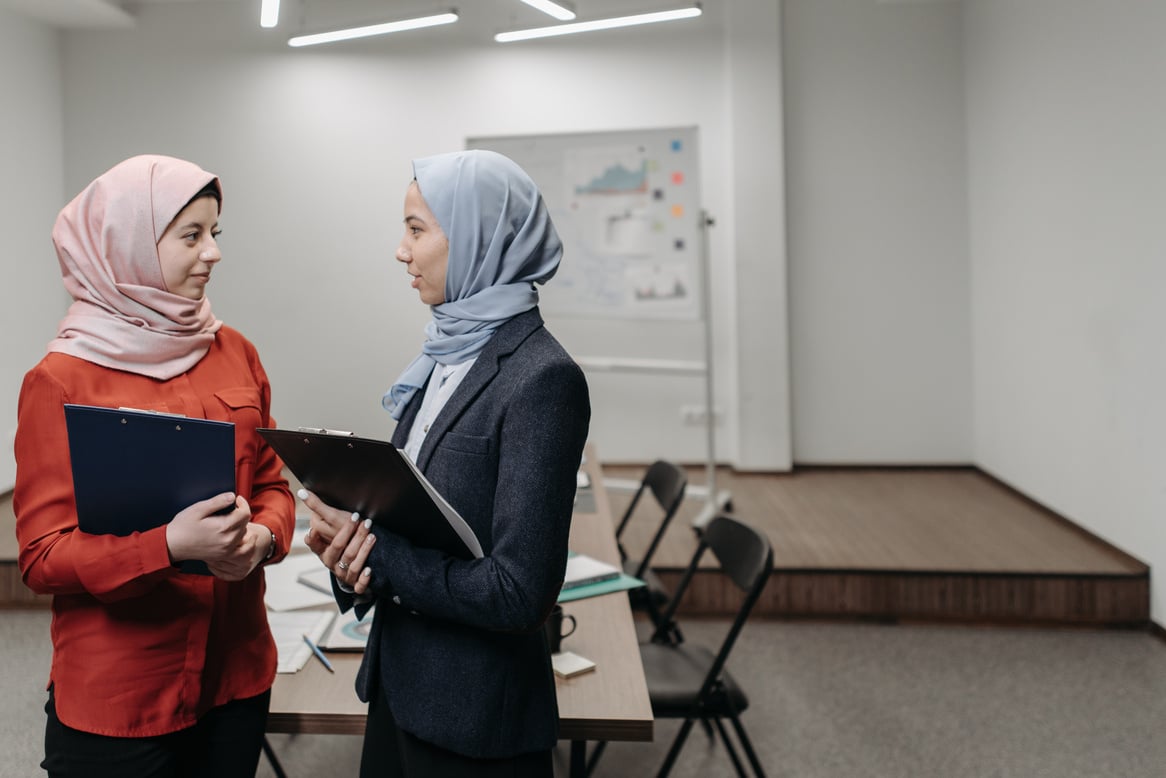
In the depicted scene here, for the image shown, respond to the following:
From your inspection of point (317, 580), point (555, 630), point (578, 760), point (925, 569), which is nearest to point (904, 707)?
point (925, 569)

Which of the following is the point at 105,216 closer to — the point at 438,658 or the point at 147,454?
the point at 147,454

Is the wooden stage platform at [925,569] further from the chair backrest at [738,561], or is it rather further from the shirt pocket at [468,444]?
the shirt pocket at [468,444]

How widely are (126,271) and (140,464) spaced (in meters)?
0.36

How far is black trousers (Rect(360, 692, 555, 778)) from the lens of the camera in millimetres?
1173

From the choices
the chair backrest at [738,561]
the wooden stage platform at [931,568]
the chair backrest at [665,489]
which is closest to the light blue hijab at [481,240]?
the chair backrest at [738,561]

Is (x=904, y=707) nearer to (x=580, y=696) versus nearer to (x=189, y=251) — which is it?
(x=580, y=696)

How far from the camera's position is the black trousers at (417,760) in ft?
3.85

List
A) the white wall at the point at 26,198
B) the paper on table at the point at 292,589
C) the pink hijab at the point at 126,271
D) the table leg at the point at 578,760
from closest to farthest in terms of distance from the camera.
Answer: the pink hijab at the point at 126,271 < the table leg at the point at 578,760 < the paper on table at the point at 292,589 < the white wall at the point at 26,198

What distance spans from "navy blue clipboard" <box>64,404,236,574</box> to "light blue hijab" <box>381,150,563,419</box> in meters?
0.36

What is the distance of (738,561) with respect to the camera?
224cm

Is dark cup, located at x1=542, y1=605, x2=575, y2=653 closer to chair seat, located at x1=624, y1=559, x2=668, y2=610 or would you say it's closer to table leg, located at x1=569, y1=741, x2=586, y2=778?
table leg, located at x1=569, y1=741, x2=586, y2=778

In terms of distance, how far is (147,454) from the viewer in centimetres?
112

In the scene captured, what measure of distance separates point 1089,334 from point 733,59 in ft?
9.03

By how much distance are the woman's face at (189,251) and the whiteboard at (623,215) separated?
3.36 meters
